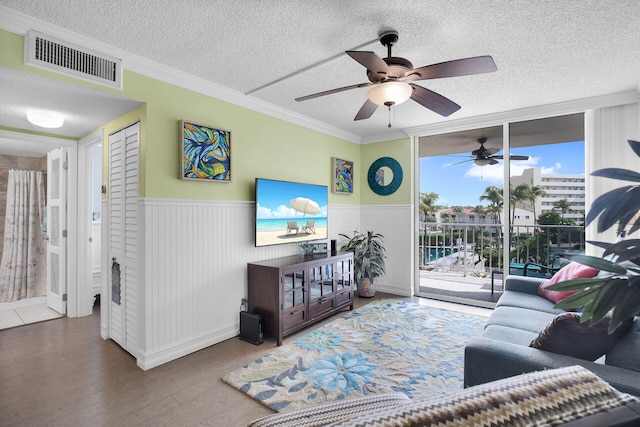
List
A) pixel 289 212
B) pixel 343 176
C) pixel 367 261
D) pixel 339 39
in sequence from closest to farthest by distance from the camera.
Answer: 1. pixel 339 39
2. pixel 289 212
3. pixel 367 261
4. pixel 343 176

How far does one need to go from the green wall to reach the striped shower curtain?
221 centimetres

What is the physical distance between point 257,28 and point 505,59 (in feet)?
6.26

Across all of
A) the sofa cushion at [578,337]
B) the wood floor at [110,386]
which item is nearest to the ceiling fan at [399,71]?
the sofa cushion at [578,337]

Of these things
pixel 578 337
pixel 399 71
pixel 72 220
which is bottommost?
pixel 578 337

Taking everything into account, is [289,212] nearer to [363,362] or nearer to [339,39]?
[363,362]

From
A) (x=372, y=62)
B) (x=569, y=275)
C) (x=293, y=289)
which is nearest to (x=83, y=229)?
(x=293, y=289)

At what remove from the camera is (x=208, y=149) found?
2.79 metres

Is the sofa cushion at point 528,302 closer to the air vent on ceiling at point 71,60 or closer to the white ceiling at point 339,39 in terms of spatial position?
the white ceiling at point 339,39

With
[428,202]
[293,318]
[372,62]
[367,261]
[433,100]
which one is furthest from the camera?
[428,202]

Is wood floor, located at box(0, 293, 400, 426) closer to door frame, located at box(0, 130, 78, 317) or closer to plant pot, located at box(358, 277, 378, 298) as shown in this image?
door frame, located at box(0, 130, 78, 317)

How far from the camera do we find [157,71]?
249cm

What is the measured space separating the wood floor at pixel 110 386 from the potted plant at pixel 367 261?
1.61 m

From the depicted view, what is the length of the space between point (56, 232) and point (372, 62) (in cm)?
418

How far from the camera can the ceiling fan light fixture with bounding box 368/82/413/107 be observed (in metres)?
1.97
